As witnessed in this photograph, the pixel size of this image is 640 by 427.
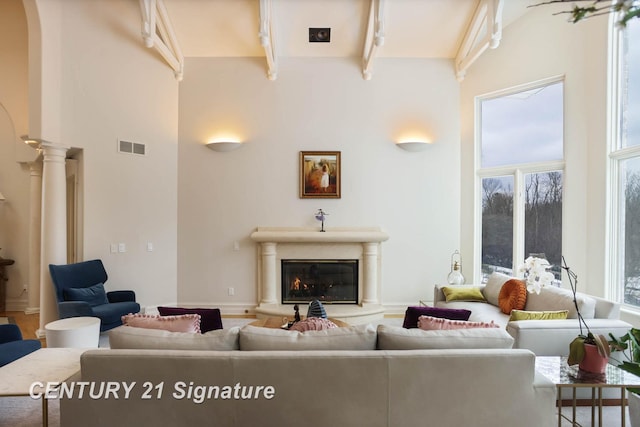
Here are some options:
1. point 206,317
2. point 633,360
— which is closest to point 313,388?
point 206,317

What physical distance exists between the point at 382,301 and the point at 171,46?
203 inches

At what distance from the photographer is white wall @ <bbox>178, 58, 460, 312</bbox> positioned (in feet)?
18.3

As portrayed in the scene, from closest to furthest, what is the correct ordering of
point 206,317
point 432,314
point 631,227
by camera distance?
point 432,314, point 206,317, point 631,227

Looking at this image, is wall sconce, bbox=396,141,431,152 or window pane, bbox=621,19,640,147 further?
wall sconce, bbox=396,141,431,152

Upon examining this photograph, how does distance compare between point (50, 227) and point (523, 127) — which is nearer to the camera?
point (50, 227)

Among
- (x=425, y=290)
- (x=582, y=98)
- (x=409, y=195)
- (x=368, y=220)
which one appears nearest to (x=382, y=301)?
(x=425, y=290)

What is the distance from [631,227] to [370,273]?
317 cm

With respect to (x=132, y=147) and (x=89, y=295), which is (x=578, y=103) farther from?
(x=89, y=295)

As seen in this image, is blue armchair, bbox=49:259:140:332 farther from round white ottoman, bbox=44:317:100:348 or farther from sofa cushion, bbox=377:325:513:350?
sofa cushion, bbox=377:325:513:350

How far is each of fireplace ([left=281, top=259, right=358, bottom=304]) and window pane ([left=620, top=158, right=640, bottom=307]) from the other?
330 centimetres

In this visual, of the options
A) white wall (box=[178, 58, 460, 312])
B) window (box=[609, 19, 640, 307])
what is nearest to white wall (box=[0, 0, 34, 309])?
white wall (box=[178, 58, 460, 312])

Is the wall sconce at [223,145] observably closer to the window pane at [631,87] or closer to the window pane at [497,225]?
the window pane at [497,225]

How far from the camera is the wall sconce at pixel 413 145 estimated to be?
5.47 metres

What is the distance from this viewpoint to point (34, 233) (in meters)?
5.21
